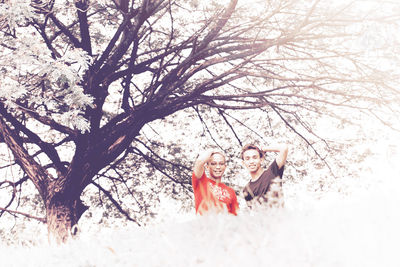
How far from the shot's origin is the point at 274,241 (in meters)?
2.62

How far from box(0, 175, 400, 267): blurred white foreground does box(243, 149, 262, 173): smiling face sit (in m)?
1.88

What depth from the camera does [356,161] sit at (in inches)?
513

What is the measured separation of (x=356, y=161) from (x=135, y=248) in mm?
11271

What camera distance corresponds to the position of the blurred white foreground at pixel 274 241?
2.42m

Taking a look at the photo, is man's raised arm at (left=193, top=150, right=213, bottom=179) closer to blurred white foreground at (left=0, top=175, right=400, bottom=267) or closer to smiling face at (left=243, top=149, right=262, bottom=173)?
smiling face at (left=243, top=149, right=262, bottom=173)

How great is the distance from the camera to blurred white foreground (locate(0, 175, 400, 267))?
2420 mm

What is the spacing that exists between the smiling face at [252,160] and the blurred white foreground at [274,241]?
1.88 meters

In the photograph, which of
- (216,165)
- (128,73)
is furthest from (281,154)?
(128,73)

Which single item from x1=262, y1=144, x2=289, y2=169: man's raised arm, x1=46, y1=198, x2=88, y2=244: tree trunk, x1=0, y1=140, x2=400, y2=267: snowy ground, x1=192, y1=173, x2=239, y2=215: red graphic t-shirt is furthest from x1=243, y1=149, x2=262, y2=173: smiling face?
x1=46, y1=198, x2=88, y2=244: tree trunk

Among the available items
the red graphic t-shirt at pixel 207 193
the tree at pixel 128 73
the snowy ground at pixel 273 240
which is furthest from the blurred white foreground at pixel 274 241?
the tree at pixel 128 73

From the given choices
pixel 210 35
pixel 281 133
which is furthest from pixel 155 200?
pixel 210 35

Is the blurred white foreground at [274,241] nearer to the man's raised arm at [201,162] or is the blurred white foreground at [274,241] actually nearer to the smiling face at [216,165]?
the man's raised arm at [201,162]

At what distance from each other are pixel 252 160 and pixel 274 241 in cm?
261

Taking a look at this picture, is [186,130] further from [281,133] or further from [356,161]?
[356,161]
